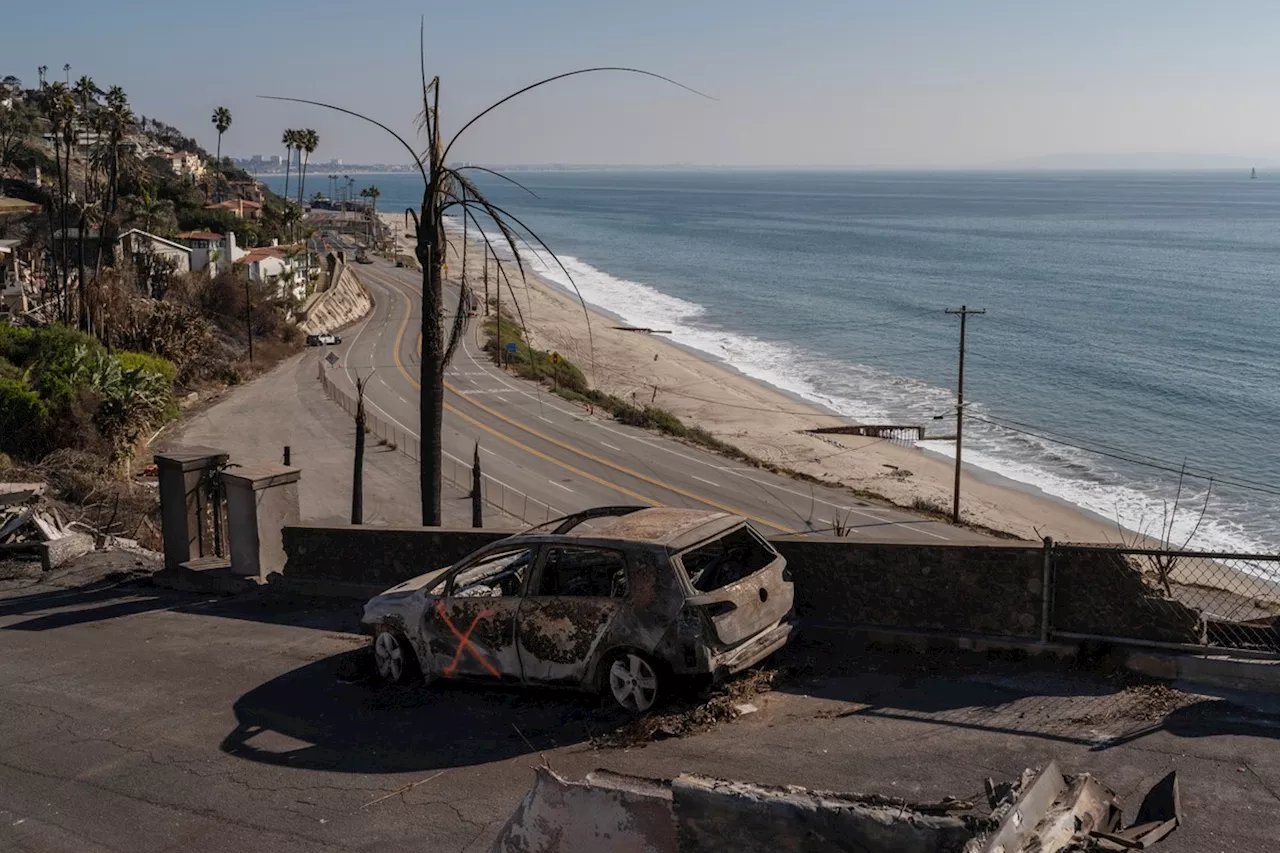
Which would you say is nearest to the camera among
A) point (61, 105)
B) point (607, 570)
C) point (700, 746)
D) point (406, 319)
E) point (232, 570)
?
point (700, 746)

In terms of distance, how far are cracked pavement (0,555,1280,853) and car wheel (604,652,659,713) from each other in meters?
0.25

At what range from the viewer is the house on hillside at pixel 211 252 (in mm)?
70188

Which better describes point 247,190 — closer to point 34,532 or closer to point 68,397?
point 68,397

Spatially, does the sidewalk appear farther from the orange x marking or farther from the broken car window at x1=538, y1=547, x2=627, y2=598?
the broken car window at x1=538, y1=547, x2=627, y2=598

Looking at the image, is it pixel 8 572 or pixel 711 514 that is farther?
pixel 8 572

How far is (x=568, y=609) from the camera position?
8.41 m

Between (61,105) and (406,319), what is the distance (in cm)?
3632

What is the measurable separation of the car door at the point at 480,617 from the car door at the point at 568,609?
0.44ft

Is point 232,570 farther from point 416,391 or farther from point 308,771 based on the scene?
point 416,391

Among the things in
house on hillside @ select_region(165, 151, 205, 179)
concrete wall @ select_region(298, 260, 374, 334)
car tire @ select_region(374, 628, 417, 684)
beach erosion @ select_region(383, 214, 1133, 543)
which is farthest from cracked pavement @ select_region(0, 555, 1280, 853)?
house on hillside @ select_region(165, 151, 205, 179)

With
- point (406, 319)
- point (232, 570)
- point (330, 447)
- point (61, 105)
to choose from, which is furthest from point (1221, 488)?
point (406, 319)

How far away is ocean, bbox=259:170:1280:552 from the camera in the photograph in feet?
153

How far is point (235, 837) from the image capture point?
23.4 ft

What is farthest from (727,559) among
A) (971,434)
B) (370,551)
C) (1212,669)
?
(971,434)
